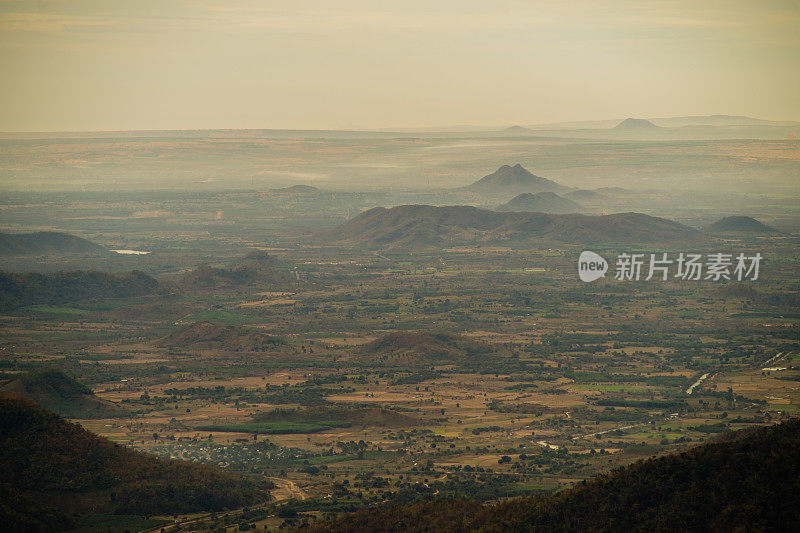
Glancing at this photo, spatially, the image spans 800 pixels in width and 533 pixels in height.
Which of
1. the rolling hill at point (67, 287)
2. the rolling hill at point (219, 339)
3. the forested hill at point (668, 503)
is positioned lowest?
the rolling hill at point (219, 339)

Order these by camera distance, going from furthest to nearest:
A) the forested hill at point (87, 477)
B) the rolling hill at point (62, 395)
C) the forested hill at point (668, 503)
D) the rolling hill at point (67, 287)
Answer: the rolling hill at point (67, 287)
the rolling hill at point (62, 395)
the forested hill at point (87, 477)
the forested hill at point (668, 503)

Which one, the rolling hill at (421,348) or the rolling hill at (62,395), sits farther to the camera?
the rolling hill at (421,348)

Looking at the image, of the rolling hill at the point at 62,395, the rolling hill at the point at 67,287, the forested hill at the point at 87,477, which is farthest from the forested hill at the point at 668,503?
the rolling hill at the point at 67,287

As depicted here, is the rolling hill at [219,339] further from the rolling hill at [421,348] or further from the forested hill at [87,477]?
the forested hill at [87,477]

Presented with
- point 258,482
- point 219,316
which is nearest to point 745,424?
point 258,482

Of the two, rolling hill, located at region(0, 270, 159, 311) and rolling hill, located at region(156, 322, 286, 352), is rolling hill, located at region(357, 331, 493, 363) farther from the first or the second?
rolling hill, located at region(0, 270, 159, 311)

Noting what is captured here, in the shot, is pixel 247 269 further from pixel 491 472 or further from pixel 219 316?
pixel 491 472

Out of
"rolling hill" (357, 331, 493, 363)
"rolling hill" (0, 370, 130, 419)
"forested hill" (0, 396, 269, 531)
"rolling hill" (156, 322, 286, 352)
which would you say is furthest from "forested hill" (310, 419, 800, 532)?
"rolling hill" (156, 322, 286, 352)
